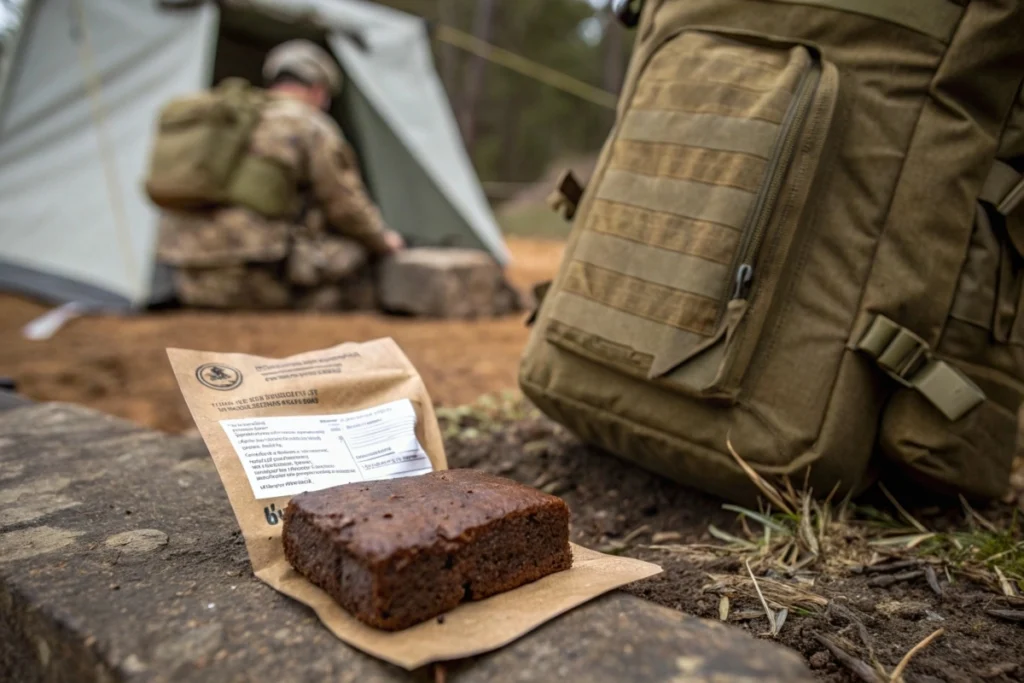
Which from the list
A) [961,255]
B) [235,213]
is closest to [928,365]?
[961,255]

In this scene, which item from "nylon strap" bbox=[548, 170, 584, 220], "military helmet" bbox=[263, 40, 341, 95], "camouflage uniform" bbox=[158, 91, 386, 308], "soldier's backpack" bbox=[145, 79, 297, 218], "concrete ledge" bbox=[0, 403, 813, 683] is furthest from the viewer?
"military helmet" bbox=[263, 40, 341, 95]

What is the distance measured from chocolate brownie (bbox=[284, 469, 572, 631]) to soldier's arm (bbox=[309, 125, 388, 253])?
384 cm

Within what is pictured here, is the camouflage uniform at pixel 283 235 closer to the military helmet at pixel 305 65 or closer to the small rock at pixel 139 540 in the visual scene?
the military helmet at pixel 305 65

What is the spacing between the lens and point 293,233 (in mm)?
4742

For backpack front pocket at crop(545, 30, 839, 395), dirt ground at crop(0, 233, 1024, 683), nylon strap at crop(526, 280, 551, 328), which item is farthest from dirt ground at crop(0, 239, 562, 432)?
backpack front pocket at crop(545, 30, 839, 395)

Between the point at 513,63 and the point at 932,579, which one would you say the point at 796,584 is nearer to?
the point at 932,579

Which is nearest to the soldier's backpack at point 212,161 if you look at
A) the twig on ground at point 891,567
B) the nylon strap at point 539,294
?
the nylon strap at point 539,294

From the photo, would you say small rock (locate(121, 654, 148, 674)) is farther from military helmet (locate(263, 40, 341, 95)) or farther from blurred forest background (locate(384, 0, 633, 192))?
blurred forest background (locate(384, 0, 633, 192))

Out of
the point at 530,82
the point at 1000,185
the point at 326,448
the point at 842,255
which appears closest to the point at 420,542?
the point at 326,448

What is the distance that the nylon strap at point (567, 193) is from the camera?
1776 mm

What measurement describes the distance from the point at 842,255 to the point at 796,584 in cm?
58

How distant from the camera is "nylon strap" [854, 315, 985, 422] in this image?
1371mm

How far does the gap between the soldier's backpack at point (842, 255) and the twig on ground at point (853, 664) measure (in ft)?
1.25

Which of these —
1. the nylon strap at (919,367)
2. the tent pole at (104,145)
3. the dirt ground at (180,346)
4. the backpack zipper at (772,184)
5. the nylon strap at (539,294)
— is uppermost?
the backpack zipper at (772,184)
